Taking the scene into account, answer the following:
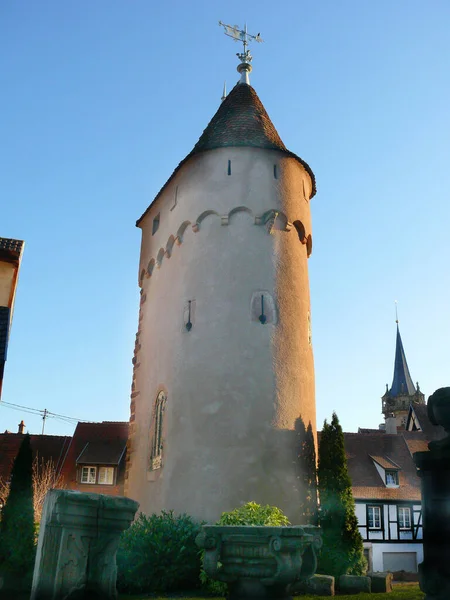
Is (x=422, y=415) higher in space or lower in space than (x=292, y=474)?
higher

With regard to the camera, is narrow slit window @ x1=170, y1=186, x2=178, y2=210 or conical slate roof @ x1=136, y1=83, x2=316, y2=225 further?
narrow slit window @ x1=170, y1=186, x2=178, y2=210

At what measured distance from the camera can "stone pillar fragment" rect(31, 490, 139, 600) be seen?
19.9ft

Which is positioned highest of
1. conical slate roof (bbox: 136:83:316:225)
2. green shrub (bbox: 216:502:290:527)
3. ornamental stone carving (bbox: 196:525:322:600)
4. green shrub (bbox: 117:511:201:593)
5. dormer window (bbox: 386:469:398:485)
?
conical slate roof (bbox: 136:83:316:225)

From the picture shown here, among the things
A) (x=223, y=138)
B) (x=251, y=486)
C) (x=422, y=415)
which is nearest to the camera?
(x=251, y=486)

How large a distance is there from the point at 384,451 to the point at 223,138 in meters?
22.8

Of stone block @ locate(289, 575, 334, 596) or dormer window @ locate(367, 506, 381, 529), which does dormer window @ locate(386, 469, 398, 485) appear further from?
stone block @ locate(289, 575, 334, 596)

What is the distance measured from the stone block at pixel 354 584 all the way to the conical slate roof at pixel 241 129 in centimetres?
1030

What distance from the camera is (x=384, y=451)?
3288 cm

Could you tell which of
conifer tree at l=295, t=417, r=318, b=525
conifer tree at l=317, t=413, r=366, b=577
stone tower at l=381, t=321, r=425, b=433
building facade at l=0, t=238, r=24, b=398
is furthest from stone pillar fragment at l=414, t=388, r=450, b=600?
stone tower at l=381, t=321, r=425, b=433

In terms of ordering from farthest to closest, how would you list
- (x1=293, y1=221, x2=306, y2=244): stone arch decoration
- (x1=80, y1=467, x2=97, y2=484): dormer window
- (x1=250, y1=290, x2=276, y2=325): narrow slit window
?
(x1=80, y1=467, x2=97, y2=484): dormer window
(x1=293, y1=221, x2=306, y2=244): stone arch decoration
(x1=250, y1=290, x2=276, y2=325): narrow slit window

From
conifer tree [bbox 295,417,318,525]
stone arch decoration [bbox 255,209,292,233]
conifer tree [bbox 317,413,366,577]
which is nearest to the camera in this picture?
conifer tree [bbox 295,417,318,525]

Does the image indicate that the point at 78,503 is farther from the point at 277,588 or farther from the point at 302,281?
the point at 302,281

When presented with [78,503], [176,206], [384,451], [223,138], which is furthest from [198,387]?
[384,451]

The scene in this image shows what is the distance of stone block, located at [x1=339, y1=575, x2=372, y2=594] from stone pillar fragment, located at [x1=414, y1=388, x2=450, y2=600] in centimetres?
819
